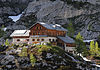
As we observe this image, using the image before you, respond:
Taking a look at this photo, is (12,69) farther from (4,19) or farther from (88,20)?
(4,19)

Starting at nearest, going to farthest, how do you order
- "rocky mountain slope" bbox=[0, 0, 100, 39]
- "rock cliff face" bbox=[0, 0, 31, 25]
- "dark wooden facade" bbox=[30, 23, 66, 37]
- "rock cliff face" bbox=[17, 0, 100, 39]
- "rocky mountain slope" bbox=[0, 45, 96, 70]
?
"rocky mountain slope" bbox=[0, 45, 96, 70] < "dark wooden facade" bbox=[30, 23, 66, 37] < "rock cliff face" bbox=[17, 0, 100, 39] < "rocky mountain slope" bbox=[0, 0, 100, 39] < "rock cliff face" bbox=[0, 0, 31, 25]

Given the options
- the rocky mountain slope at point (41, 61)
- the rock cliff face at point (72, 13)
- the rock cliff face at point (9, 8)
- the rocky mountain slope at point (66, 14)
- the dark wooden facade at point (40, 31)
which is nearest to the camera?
the rocky mountain slope at point (41, 61)

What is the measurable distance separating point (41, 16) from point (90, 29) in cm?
4602

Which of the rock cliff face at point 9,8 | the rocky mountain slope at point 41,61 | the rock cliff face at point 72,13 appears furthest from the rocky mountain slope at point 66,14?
the rocky mountain slope at point 41,61

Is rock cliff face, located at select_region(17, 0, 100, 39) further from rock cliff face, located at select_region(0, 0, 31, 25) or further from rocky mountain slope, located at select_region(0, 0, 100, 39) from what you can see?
rock cliff face, located at select_region(0, 0, 31, 25)

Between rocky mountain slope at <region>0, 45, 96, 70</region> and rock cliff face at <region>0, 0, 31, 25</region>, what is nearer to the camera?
rocky mountain slope at <region>0, 45, 96, 70</region>

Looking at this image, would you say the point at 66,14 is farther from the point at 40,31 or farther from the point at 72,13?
the point at 40,31

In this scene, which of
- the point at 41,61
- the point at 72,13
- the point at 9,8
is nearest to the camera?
the point at 41,61

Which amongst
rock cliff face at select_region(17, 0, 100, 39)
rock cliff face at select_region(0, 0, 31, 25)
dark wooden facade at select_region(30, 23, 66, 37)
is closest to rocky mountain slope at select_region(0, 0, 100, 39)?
rock cliff face at select_region(17, 0, 100, 39)

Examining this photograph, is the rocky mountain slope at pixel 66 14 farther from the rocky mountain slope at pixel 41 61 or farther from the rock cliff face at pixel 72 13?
the rocky mountain slope at pixel 41 61

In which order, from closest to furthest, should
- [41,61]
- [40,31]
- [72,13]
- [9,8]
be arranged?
→ [41,61] < [40,31] < [72,13] < [9,8]

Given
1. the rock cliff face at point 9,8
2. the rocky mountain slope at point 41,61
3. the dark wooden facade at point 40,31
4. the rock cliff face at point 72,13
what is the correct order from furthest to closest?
the rock cliff face at point 9,8, the rock cliff face at point 72,13, the dark wooden facade at point 40,31, the rocky mountain slope at point 41,61

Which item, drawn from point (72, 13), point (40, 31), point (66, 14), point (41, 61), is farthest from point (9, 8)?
point (41, 61)

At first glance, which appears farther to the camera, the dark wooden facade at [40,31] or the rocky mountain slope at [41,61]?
the dark wooden facade at [40,31]
